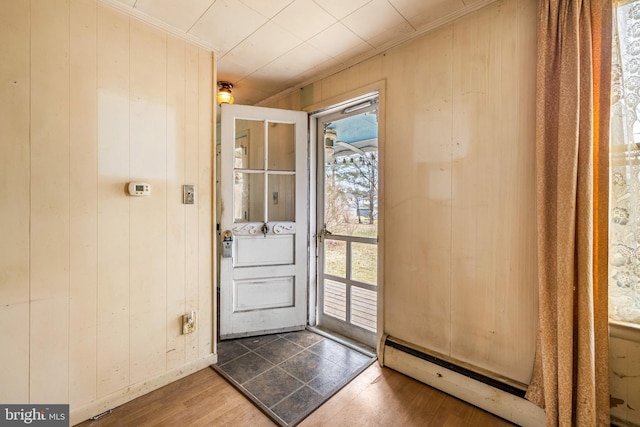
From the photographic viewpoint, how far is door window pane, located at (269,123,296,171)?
263 cm

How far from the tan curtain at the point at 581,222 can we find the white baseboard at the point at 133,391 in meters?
2.17

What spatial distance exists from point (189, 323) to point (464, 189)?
7.02ft

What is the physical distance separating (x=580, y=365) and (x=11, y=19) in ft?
10.5

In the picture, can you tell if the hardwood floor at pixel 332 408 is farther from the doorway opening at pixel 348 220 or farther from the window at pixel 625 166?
the window at pixel 625 166

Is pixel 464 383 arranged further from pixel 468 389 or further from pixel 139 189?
pixel 139 189

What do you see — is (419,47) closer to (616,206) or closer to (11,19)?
(616,206)

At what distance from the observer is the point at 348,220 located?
2.60 metres

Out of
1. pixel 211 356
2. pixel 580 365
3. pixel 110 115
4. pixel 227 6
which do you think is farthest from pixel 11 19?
pixel 580 365

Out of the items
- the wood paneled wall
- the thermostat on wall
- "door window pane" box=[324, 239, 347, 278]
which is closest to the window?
the wood paneled wall

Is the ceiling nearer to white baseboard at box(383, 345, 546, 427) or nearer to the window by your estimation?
the window

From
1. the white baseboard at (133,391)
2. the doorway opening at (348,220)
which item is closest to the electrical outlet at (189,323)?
the white baseboard at (133,391)

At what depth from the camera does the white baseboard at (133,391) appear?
1.55 meters

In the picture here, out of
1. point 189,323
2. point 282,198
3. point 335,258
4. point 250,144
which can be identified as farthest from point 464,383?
point 250,144

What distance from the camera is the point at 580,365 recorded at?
127 centimetres
